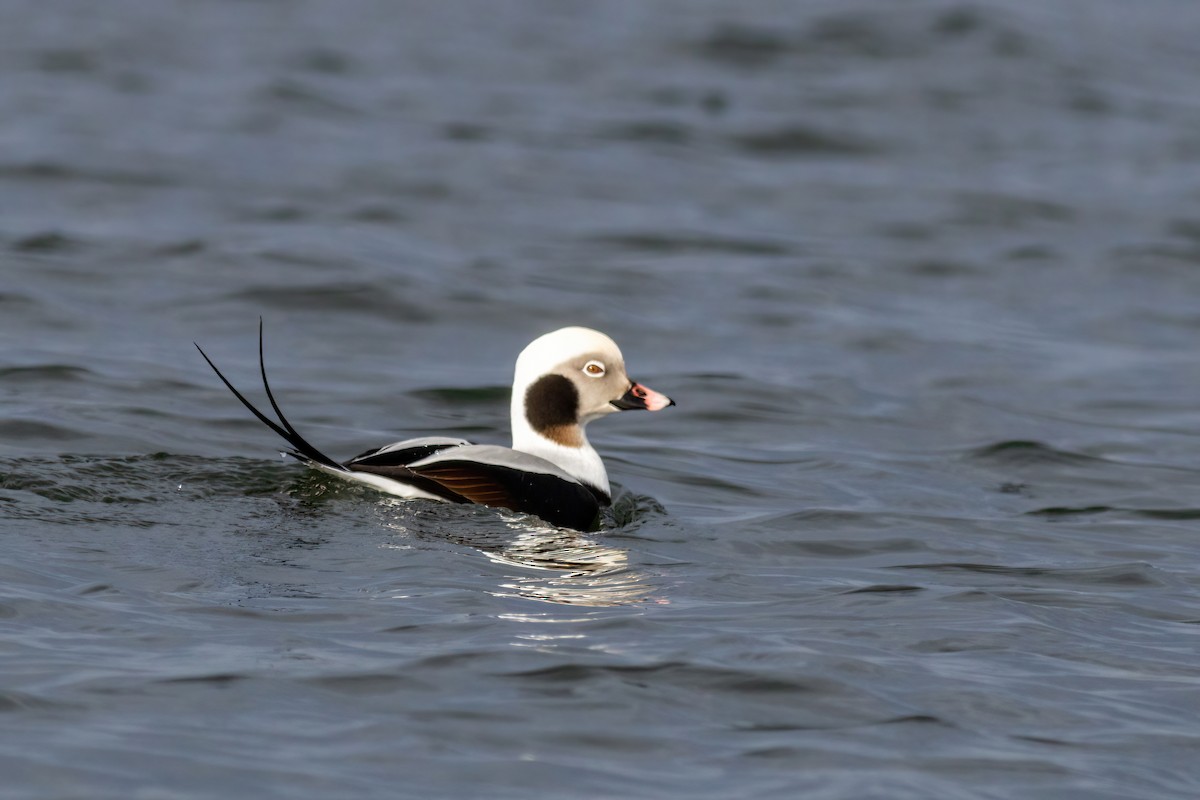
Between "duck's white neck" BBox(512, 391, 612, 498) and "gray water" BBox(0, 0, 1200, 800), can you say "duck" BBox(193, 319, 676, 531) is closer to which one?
"duck's white neck" BBox(512, 391, 612, 498)

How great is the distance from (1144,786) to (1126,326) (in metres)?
9.11

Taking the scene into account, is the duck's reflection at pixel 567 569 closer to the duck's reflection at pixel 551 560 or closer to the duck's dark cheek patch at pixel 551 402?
the duck's reflection at pixel 551 560

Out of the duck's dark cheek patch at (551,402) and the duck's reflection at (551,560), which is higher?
the duck's dark cheek patch at (551,402)

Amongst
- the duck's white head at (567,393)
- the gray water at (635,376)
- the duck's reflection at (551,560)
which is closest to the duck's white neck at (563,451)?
the duck's white head at (567,393)

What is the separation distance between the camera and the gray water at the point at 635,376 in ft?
16.2

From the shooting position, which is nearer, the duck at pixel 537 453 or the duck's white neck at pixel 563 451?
the duck at pixel 537 453

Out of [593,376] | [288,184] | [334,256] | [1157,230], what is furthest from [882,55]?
[593,376]

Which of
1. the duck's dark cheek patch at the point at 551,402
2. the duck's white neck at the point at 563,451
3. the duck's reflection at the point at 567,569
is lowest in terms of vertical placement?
the duck's reflection at the point at 567,569

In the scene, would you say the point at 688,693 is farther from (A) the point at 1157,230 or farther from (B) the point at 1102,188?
(B) the point at 1102,188

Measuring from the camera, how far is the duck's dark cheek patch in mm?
7664

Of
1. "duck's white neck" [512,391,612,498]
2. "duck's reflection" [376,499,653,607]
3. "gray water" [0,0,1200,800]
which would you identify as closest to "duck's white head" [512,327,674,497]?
"duck's white neck" [512,391,612,498]

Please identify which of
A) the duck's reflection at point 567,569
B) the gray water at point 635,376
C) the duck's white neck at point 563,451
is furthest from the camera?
the duck's white neck at point 563,451

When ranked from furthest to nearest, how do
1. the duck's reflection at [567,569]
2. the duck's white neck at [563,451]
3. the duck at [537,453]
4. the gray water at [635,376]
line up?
the duck's white neck at [563,451], the duck at [537,453], the duck's reflection at [567,569], the gray water at [635,376]

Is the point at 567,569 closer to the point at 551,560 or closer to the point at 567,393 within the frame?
the point at 551,560
